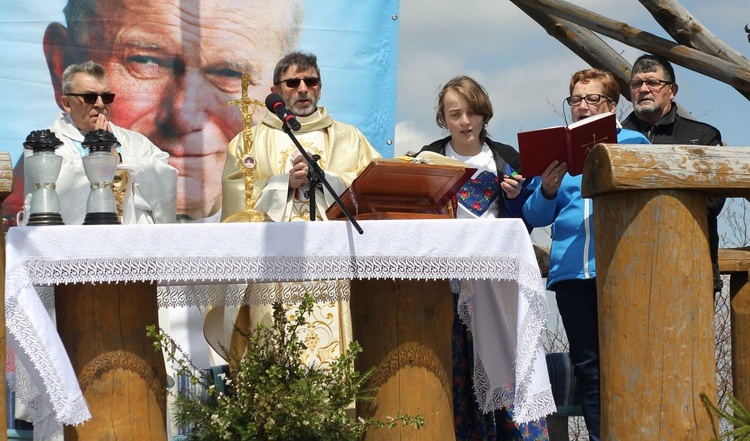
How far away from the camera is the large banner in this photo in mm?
6762

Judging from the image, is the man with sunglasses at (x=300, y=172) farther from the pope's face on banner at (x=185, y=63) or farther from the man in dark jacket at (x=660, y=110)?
the man in dark jacket at (x=660, y=110)

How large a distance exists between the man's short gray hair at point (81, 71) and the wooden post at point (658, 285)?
9.11 ft

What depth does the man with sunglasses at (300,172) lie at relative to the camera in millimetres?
5484

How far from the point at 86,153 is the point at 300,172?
1.46 meters

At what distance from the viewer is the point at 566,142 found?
203 inches

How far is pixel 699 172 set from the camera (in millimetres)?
4375

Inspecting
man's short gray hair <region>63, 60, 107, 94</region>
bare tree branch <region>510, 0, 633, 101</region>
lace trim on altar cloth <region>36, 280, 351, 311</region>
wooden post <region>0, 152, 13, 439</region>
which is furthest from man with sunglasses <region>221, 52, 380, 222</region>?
bare tree branch <region>510, 0, 633, 101</region>

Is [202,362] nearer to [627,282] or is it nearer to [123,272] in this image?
[123,272]

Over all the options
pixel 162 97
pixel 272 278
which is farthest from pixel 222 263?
pixel 162 97

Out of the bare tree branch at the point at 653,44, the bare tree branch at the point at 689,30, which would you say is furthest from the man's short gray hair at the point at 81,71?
the bare tree branch at the point at 689,30

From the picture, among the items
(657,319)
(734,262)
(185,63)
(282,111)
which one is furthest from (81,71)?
(734,262)

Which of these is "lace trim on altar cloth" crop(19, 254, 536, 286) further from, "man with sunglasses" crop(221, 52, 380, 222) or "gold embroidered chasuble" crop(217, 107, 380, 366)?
"man with sunglasses" crop(221, 52, 380, 222)

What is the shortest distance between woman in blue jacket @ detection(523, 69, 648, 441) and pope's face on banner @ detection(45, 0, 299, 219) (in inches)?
82.0

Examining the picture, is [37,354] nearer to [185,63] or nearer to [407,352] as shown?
[407,352]
